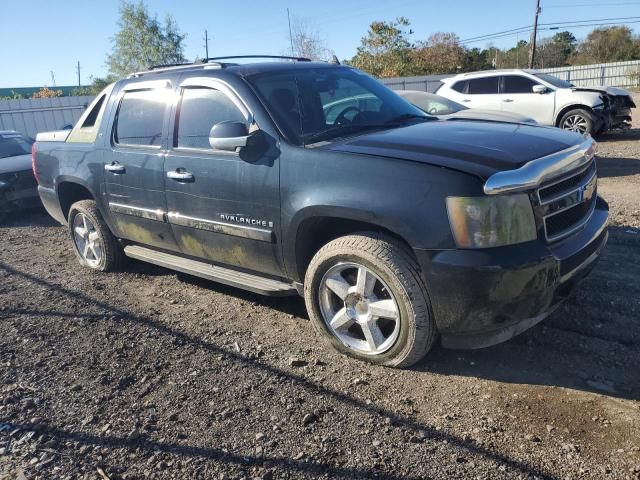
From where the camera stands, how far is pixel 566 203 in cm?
324

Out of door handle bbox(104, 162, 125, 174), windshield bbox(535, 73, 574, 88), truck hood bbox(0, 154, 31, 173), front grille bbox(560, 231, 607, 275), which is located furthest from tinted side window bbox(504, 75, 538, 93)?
door handle bbox(104, 162, 125, 174)

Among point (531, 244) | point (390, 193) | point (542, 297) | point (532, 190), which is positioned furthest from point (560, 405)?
point (390, 193)

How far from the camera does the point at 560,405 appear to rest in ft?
9.61

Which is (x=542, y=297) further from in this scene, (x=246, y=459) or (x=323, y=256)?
(x=246, y=459)

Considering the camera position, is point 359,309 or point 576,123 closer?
point 359,309

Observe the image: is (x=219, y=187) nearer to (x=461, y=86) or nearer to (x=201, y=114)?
(x=201, y=114)

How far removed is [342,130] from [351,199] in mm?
818

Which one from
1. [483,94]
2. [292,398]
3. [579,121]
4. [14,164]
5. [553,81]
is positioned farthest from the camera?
[483,94]

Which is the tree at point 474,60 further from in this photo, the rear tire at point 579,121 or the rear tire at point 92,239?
the rear tire at point 92,239

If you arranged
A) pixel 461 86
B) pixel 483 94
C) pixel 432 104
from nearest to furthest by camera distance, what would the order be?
pixel 432 104, pixel 483 94, pixel 461 86

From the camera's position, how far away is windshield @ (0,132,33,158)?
30.9 ft

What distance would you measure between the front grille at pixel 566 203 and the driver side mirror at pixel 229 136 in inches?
73.1

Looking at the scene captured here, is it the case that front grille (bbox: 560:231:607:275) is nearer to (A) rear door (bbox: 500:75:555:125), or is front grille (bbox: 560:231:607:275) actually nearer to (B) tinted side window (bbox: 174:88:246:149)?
(B) tinted side window (bbox: 174:88:246:149)

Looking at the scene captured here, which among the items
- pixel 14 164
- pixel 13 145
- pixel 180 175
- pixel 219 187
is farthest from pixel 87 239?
pixel 13 145
